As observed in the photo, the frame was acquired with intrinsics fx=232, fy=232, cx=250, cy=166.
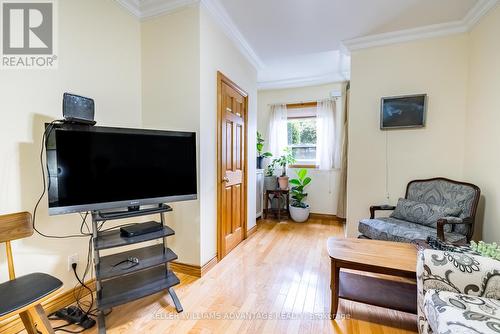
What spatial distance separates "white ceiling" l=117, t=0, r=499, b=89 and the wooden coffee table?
224 cm

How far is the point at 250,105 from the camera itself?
11.2 feet

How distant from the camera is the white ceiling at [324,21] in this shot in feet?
7.35

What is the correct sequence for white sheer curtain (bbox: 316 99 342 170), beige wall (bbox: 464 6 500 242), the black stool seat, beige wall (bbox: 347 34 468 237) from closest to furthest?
the black stool seat
beige wall (bbox: 464 6 500 242)
beige wall (bbox: 347 34 468 237)
white sheer curtain (bbox: 316 99 342 170)

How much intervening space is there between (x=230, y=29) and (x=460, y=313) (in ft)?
9.74

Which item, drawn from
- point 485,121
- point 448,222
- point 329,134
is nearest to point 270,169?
point 329,134

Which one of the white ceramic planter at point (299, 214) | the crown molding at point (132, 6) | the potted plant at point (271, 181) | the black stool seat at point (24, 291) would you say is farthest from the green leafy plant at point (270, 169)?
the black stool seat at point (24, 291)

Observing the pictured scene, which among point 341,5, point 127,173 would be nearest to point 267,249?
point 127,173

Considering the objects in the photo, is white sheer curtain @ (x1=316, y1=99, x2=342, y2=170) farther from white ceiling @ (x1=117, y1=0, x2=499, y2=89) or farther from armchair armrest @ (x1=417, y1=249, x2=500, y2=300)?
armchair armrest @ (x1=417, y1=249, x2=500, y2=300)

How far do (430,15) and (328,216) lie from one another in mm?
3186

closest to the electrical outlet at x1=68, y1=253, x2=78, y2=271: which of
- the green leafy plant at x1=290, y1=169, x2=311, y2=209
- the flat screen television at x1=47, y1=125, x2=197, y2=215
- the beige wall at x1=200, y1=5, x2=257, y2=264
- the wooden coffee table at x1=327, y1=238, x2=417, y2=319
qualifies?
the flat screen television at x1=47, y1=125, x2=197, y2=215

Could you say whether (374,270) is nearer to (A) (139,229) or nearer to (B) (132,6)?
(A) (139,229)

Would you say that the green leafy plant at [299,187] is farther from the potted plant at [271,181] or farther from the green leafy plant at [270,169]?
the green leafy plant at [270,169]

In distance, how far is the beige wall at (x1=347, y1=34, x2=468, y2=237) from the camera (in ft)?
8.54

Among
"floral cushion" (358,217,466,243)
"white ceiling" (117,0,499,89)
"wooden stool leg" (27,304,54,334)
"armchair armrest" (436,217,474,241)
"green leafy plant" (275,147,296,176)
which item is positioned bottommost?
"wooden stool leg" (27,304,54,334)
